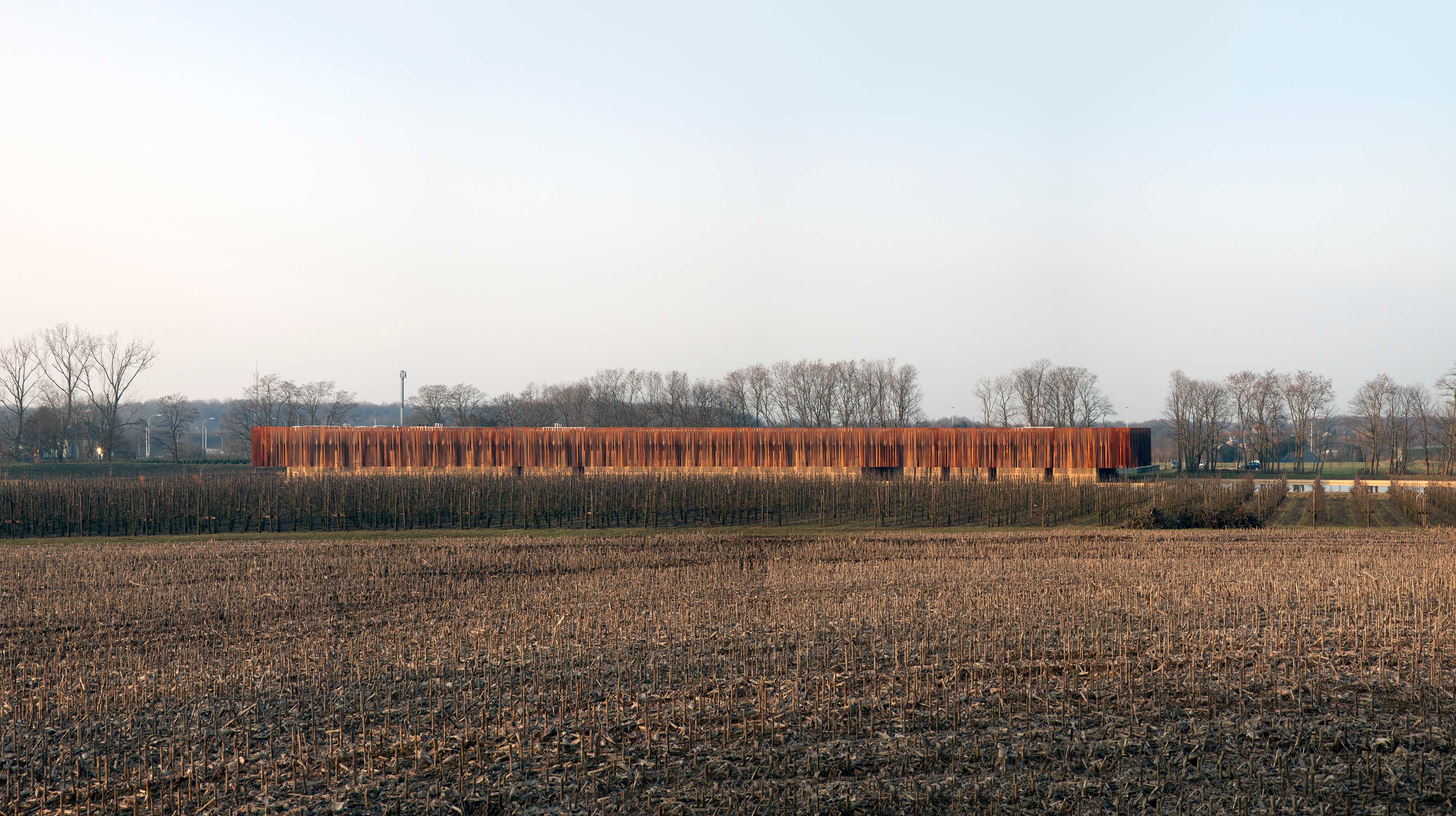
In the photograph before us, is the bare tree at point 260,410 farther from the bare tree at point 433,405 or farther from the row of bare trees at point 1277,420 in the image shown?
the row of bare trees at point 1277,420

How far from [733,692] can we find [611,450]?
1482 inches

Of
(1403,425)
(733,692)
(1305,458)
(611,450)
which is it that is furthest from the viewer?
(1305,458)

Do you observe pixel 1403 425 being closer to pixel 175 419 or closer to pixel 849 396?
pixel 849 396

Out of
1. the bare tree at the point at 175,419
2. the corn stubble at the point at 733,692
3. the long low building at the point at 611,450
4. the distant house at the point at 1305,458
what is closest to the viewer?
the corn stubble at the point at 733,692

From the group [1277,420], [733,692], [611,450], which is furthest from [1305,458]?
[733,692]

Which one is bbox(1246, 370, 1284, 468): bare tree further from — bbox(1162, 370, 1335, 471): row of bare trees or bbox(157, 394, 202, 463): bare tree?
bbox(157, 394, 202, 463): bare tree

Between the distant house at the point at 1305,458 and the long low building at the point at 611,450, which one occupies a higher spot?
the long low building at the point at 611,450

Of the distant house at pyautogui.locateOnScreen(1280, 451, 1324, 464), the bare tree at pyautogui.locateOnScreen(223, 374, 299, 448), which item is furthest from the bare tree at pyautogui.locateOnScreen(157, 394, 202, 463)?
the distant house at pyautogui.locateOnScreen(1280, 451, 1324, 464)

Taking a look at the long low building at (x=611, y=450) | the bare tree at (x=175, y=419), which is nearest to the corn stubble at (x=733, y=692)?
the long low building at (x=611, y=450)

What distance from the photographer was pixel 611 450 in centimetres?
4612

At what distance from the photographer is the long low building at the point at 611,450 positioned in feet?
147

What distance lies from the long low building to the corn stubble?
91.1 ft

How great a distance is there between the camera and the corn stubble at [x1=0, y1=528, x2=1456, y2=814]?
6.57 metres

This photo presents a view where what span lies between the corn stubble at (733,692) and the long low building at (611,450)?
27.8 m
